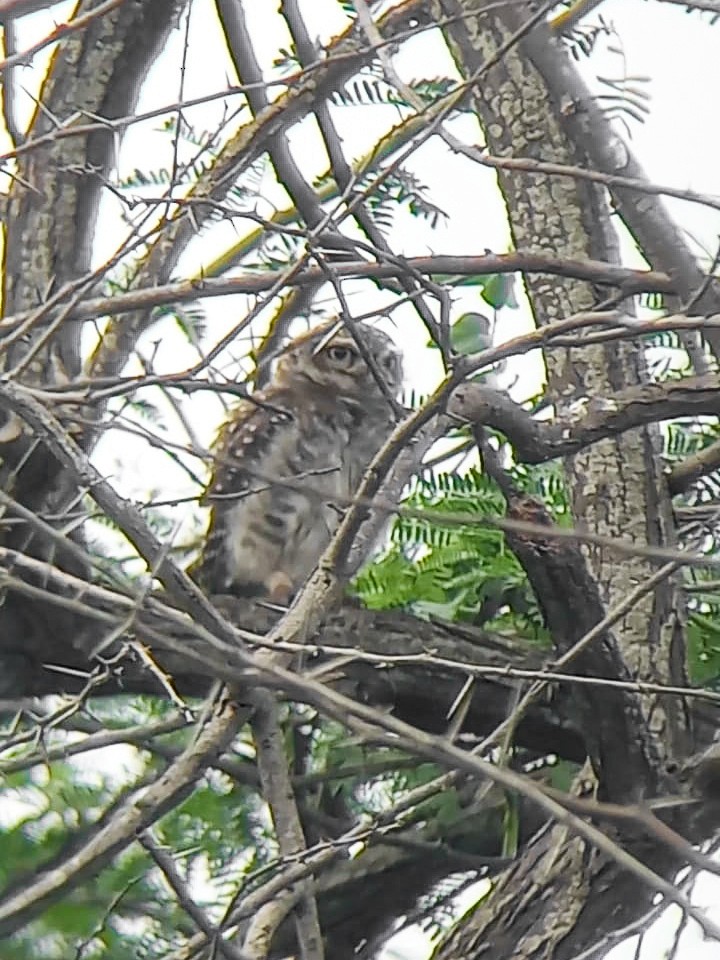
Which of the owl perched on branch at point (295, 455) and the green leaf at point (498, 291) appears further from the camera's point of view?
the owl perched on branch at point (295, 455)

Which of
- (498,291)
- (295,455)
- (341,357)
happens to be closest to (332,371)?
(341,357)

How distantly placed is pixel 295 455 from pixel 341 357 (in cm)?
20

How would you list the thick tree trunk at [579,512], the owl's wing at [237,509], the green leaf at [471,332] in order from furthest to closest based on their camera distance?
the owl's wing at [237,509], the green leaf at [471,332], the thick tree trunk at [579,512]

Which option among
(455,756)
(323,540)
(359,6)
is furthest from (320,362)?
(455,756)

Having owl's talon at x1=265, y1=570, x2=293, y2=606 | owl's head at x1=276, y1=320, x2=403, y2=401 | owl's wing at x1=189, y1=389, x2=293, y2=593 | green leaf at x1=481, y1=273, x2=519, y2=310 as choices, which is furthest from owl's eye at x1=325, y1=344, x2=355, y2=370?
green leaf at x1=481, y1=273, x2=519, y2=310

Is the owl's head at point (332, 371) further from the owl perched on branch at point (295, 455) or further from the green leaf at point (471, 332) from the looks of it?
the green leaf at point (471, 332)

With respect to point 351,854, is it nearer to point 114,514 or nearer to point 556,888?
point 556,888

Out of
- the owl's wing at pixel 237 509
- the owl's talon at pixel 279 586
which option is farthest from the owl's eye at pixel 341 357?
the owl's talon at pixel 279 586

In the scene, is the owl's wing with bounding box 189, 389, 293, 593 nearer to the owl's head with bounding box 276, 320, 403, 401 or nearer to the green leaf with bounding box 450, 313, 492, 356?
the owl's head with bounding box 276, 320, 403, 401

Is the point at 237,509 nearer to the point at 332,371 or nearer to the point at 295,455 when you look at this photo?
the point at 295,455

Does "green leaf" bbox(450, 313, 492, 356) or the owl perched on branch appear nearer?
"green leaf" bbox(450, 313, 492, 356)

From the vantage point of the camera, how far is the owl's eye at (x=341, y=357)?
2.00m

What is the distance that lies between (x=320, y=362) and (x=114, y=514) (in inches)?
44.8

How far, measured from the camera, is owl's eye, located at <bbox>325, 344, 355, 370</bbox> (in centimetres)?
200
